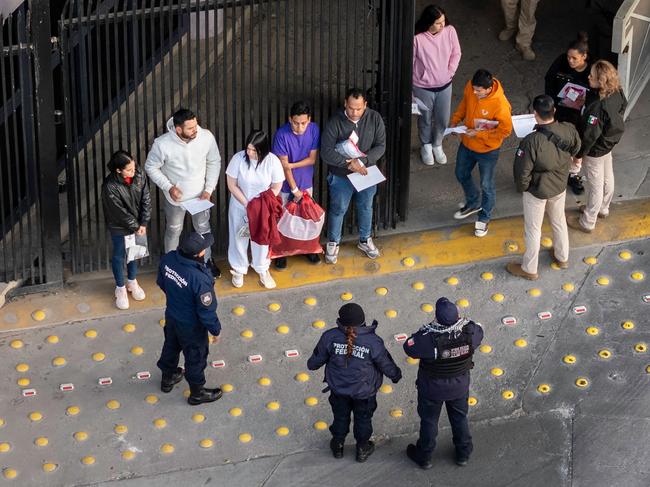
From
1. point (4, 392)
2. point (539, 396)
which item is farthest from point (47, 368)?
point (539, 396)

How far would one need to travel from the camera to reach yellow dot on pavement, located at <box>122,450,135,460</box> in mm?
10203

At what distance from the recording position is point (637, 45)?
43.3 ft

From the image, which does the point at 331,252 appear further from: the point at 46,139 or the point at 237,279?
the point at 46,139

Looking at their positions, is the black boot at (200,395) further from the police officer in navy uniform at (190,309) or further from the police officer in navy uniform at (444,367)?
the police officer in navy uniform at (444,367)

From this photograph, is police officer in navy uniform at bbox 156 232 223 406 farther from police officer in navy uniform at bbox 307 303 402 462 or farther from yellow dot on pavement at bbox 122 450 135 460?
police officer in navy uniform at bbox 307 303 402 462

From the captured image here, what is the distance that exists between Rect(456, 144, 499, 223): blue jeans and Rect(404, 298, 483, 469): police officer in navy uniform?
275 centimetres

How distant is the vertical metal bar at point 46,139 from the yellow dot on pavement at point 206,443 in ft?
7.50

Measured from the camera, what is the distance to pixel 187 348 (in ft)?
34.0

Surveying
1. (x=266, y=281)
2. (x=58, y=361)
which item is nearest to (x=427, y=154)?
(x=266, y=281)

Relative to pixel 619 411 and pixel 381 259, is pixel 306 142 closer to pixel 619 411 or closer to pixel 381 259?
pixel 381 259

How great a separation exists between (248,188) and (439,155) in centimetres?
262

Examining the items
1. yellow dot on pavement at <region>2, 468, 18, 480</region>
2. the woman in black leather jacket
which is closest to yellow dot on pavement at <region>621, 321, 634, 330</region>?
the woman in black leather jacket

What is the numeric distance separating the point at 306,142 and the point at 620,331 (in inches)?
115

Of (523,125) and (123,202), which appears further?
(523,125)
